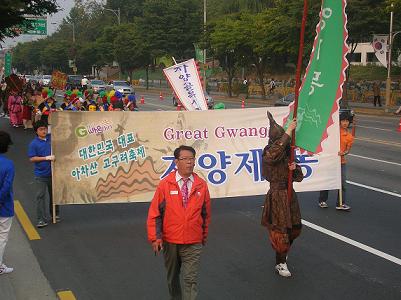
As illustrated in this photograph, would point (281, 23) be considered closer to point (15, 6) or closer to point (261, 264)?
point (15, 6)

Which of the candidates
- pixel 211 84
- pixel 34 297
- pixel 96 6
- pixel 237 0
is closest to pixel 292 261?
pixel 34 297

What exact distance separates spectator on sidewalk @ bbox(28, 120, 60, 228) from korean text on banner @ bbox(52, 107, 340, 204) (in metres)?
0.11

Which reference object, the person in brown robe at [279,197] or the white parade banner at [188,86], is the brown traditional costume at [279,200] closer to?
the person in brown robe at [279,197]

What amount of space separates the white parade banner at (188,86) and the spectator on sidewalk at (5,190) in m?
6.35

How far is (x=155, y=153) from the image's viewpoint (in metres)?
8.07

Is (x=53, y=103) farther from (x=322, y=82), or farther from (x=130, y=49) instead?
(x=130, y=49)

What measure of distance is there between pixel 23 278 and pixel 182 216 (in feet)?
7.77

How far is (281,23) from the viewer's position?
116ft

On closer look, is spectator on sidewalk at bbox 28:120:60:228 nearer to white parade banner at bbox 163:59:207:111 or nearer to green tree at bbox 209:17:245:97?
white parade banner at bbox 163:59:207:111

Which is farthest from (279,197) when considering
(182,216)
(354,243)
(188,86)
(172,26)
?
(172,26)

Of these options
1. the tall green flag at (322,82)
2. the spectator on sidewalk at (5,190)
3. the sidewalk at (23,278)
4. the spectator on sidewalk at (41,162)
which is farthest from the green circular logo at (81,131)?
the tall green flag at (322,82)

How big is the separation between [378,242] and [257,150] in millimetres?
2300

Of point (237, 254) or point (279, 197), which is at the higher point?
point (279, 197)

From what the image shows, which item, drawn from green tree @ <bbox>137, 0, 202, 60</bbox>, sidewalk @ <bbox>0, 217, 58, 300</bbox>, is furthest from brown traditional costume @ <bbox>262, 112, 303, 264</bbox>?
green tree @ <bbox>137, 0, 202, 60</bbox>
